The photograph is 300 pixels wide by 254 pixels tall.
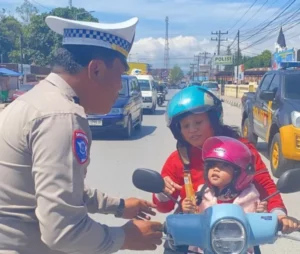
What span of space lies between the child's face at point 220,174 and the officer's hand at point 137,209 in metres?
0.39

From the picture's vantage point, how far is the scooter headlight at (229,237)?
2049 mm

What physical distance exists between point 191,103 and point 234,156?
46cm

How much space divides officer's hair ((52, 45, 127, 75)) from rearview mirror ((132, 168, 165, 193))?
60cm

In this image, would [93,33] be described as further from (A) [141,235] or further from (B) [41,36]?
(B) [41,36]

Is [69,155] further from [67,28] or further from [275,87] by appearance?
[275,87]

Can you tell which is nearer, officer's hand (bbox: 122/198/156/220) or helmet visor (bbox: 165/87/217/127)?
officer's hand (bbox: 122/198/156/220)

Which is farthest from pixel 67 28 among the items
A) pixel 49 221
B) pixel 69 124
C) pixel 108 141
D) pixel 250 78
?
pixel 250 78

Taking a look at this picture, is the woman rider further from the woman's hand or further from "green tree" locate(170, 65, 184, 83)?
"green tree" locate(170, 65, 184, 83)

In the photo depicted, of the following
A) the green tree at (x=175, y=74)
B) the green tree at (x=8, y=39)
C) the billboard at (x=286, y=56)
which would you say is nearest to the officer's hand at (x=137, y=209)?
the billboard at (x=286, y=56)

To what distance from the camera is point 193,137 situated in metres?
3.07

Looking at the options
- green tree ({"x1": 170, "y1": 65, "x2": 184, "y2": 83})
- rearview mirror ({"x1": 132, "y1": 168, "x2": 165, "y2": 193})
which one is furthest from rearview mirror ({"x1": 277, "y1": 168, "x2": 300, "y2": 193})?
green tree ({"x1": 170, "y1": 65, "x2": 184, "y2": 83})

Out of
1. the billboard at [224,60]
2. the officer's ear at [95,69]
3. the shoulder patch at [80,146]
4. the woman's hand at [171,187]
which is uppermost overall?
the officer's ear at [95,69]

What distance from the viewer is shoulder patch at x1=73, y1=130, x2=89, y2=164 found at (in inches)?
78.5

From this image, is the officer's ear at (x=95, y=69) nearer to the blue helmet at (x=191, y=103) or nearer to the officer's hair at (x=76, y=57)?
the officer's hair at (x=76, y=57)
